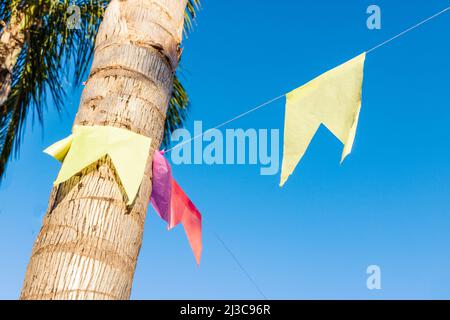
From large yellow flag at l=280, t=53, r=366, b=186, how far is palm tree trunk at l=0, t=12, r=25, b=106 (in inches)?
107

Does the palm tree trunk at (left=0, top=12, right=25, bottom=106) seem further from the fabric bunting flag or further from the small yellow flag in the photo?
the small yellow flag

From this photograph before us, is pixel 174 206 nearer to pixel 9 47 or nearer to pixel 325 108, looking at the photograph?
pixel 325 108

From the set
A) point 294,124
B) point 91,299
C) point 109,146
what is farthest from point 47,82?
point 91,299

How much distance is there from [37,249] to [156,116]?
1.84ft

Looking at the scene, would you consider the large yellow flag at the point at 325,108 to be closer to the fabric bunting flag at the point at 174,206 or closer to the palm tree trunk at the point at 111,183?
the fabric bunting flag at the point at 174,206

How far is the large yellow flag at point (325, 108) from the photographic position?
2.08m

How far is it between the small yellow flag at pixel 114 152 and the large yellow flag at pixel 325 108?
811 millimetres

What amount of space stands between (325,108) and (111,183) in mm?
1293

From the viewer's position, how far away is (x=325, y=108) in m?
2.22

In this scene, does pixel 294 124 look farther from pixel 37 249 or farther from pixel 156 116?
pixel 37 249

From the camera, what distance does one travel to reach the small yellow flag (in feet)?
4.31

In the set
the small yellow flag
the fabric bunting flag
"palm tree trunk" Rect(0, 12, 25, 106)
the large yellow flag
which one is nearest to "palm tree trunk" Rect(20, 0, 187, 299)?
the small yellow flag

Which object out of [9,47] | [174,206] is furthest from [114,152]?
[9,47]

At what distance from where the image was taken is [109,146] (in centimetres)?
133
